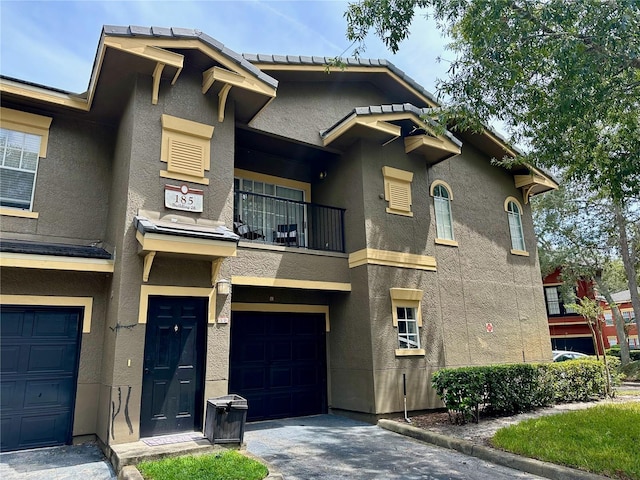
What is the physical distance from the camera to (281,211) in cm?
1083

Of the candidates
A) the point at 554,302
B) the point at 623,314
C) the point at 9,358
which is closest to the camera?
the point at 9,358

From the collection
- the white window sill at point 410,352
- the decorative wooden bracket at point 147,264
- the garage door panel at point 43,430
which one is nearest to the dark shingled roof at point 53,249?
the decorative wooden bracket at point 147,264

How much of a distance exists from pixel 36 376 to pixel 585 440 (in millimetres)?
8937

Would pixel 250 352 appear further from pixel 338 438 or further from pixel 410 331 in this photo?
pixel 410 331

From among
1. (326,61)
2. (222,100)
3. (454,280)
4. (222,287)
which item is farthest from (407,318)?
(326,61)

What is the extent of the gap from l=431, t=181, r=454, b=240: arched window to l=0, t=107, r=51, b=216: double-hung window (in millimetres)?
9347

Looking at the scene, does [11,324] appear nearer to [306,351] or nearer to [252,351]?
[252,351]

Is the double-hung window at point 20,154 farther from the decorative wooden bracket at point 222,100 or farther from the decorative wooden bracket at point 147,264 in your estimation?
the decorative wooden bracket at point 222,100

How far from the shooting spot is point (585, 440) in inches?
257

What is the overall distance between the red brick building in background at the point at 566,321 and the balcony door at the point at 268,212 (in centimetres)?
2508

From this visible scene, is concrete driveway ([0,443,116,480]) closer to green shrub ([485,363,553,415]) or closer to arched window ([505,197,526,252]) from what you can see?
green shrub ([485,363,553,415])

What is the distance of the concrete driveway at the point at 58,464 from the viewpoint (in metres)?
5.73

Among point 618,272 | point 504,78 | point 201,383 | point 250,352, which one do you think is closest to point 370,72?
point 504,78

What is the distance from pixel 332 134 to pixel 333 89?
177 centimetres
